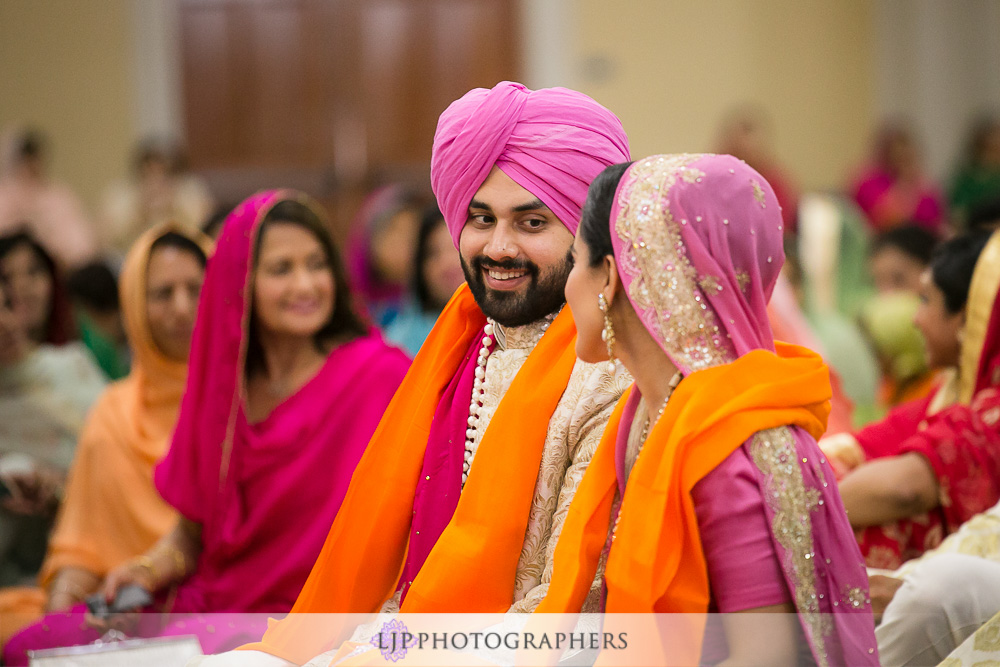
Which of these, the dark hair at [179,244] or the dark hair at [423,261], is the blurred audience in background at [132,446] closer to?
the dark hair at [179,244]

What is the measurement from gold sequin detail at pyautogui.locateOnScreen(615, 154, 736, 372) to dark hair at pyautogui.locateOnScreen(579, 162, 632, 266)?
4cm

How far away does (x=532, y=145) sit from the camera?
1812mm

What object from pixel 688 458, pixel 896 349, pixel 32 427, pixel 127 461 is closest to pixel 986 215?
pixel 896 349

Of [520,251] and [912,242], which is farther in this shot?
[912,242]

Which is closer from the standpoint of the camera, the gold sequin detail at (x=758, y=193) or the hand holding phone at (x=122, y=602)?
the gold sequin detail at (x=758, y=193)

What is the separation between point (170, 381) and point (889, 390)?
8.17ft

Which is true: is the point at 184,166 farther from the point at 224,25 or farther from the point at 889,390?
the point at 889,390

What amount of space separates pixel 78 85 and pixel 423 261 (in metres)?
5.81

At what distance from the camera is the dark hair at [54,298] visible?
3663 millimetres

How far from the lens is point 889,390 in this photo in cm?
390

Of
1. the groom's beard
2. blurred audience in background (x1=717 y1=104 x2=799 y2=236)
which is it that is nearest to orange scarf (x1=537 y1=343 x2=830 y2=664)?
the groom's beard

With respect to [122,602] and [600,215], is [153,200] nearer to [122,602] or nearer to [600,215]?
[122,602]

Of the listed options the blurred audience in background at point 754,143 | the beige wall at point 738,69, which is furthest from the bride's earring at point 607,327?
the beige wall at point 738,69

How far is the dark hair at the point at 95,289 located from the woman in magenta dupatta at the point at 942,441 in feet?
→ 10.1
